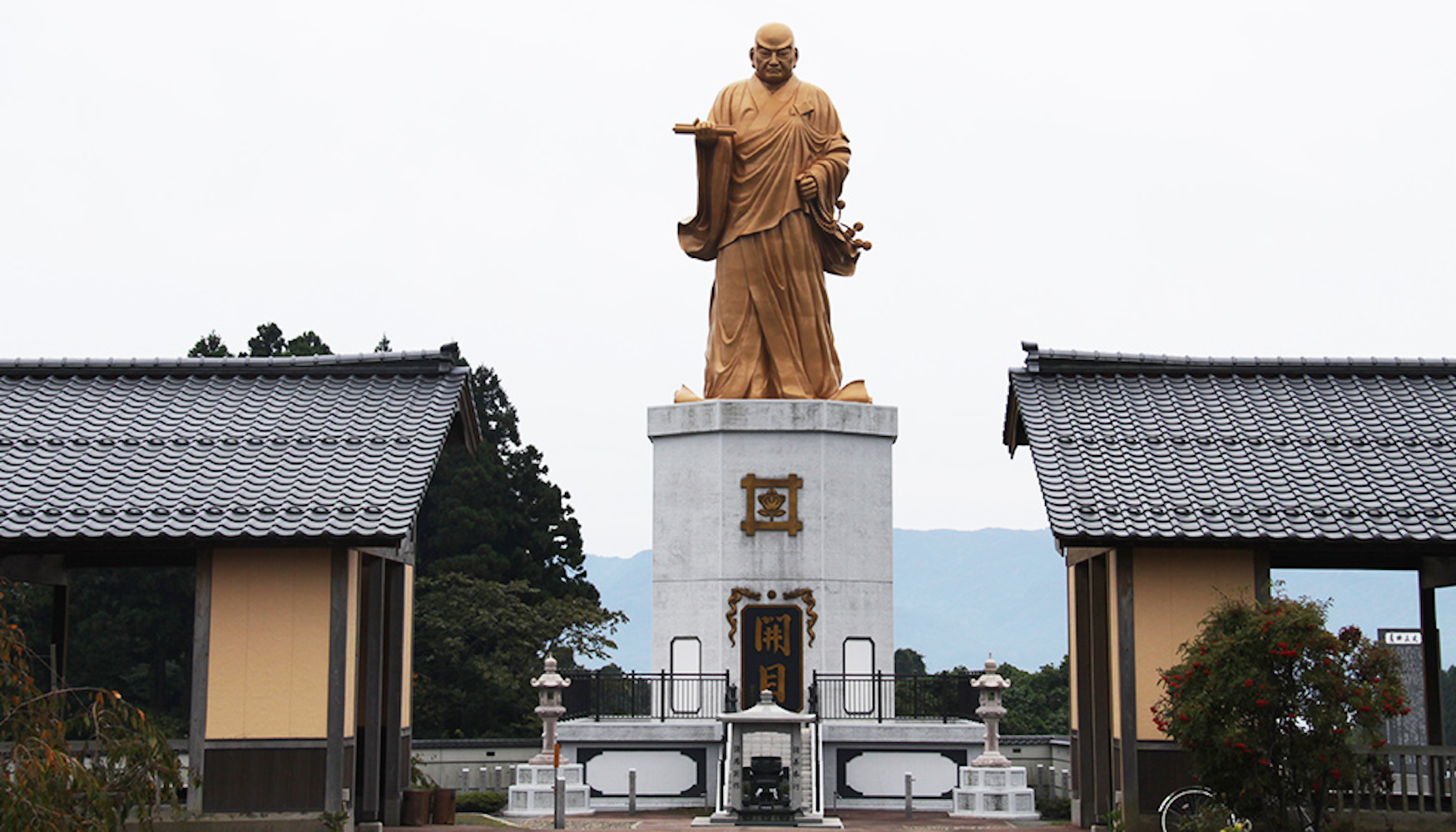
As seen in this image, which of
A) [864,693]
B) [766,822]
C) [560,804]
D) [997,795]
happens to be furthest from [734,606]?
[560,804]

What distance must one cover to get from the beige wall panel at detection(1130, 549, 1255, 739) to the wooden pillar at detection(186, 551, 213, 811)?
7889 mm

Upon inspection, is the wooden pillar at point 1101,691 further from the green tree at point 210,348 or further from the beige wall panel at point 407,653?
the green tree at point 210,348

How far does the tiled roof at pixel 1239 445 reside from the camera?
1389 centimetres

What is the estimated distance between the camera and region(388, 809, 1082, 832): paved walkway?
55.3 feet

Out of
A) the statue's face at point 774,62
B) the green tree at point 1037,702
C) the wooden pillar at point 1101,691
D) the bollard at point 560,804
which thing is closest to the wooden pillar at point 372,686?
the bollard at point 560,804

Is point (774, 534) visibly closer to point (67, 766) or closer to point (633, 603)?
point (67, 766)

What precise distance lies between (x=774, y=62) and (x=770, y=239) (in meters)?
2.54

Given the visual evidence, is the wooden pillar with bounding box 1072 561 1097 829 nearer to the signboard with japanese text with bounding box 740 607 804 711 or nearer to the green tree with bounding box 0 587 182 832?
the signboard with japanese text with bounding box 740 607 804 711

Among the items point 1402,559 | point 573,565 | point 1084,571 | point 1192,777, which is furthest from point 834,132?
point 573,565

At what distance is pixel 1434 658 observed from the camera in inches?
647

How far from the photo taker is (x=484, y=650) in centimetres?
3497

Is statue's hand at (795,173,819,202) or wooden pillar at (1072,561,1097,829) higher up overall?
statue's hand at (795,173,819,202)

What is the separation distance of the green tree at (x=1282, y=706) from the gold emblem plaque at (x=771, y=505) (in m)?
9.73

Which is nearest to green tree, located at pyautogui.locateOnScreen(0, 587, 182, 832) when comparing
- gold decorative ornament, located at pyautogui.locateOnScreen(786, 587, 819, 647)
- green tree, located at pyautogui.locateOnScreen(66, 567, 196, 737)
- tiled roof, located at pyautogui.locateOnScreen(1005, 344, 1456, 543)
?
tiled roof, located at pyautogui.locateOnScreen(1005, 344, 1456, 543)
